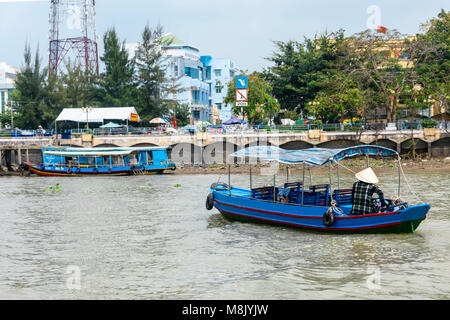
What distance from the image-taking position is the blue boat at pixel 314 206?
13.5 metres

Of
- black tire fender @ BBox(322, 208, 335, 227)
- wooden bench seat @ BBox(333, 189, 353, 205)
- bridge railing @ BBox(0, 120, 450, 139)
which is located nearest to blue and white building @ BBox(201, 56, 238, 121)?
bridge railing @ BBox(0, 120, 450, 139)

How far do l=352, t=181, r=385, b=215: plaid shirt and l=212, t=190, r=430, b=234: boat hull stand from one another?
0.20 meters

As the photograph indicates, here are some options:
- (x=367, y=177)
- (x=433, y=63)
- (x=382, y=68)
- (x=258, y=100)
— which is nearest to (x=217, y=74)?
(x=258, y=100)

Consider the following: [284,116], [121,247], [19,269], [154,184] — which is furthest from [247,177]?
[284,116]

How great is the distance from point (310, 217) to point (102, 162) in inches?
957

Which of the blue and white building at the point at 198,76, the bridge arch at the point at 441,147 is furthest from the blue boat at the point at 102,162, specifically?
the blue and white building at the point at 198,76

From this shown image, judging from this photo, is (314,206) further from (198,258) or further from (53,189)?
(53,189)

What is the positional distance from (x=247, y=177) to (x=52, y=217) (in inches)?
621

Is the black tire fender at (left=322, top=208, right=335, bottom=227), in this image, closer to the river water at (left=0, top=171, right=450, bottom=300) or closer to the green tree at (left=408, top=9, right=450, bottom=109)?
the river water at (left=0, top=171, right=450, bottom=300)

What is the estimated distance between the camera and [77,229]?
53.5 ft

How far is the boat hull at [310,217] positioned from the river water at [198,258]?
0.78ft

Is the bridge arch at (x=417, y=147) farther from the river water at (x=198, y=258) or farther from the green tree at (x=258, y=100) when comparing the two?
the river water at (x=198, y=258)

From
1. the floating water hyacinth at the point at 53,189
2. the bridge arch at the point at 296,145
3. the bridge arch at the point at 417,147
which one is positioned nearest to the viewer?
the floating water hyacinth at the point at 53,189

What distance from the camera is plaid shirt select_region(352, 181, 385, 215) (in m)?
13.3
